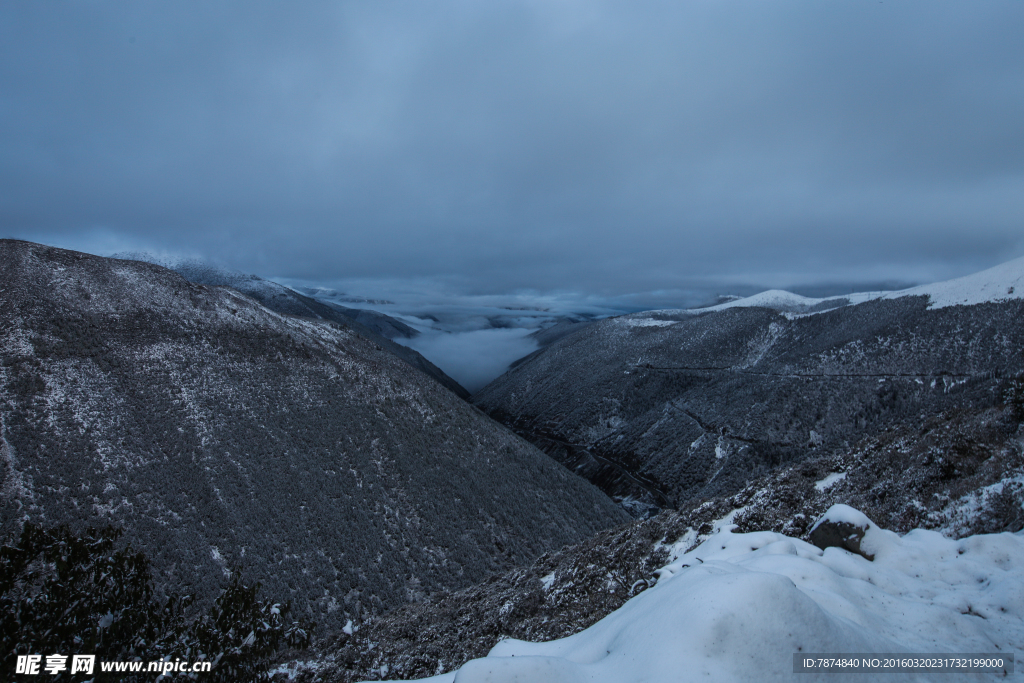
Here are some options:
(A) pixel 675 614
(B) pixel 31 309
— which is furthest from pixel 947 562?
(B) pixel 31 309

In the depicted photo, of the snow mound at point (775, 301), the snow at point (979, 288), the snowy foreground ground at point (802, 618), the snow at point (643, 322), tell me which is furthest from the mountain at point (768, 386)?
the snowy foreground ground at point (802, 618)


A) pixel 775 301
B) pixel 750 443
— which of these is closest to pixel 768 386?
pixel 750 443

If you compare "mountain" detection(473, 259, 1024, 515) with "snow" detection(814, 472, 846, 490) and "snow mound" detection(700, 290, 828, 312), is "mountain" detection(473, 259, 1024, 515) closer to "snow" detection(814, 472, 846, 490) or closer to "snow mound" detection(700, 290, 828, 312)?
"snow mound" detection(700, 290, 828, 312)

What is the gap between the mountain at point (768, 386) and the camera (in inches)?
2408

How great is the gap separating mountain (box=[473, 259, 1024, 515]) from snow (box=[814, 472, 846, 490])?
17.6 meters

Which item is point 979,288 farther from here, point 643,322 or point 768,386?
point 643,322

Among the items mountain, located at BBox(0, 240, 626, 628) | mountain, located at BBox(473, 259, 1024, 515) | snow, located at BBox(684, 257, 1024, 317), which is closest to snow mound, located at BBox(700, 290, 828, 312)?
mountain, located at BBox(473, 259, 1024, 515)

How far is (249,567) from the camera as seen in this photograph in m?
32.8

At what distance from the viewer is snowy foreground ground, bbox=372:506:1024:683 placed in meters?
6.41

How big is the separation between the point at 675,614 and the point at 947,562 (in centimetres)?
696

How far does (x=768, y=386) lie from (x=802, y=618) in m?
83.7

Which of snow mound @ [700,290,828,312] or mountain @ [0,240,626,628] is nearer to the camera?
mountain @ [0,240,626,628]

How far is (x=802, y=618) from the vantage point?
6430 millimetres

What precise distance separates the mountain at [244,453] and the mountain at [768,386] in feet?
74.1
